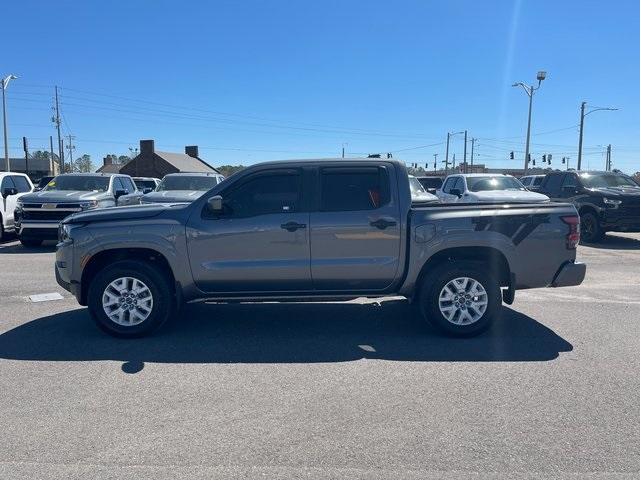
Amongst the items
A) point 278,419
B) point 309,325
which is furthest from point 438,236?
point 278,419

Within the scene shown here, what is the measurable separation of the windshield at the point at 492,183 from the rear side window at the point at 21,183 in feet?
40.3

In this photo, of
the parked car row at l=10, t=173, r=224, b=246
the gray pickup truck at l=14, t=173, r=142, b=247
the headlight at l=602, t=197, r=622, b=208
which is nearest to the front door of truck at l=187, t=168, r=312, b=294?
the parked car row at l=10, t=173, r=224, b=246

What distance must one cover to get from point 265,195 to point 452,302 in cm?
232

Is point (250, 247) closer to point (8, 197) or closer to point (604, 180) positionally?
point (8, 197)

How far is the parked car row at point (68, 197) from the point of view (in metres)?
12.8

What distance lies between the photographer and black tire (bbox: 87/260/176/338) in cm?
578

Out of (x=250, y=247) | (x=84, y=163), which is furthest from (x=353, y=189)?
(x=84, y=163)

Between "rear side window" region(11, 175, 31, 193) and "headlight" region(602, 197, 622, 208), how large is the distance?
15276 millimetres

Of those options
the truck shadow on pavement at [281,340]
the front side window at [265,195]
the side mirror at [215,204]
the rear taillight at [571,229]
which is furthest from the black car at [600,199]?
the side mirror at [215,204]

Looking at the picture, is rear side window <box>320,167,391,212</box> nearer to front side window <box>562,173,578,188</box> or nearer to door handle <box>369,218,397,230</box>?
door handle <box>369,218,397,230</box>

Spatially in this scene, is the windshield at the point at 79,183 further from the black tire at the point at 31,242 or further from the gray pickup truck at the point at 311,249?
the gray pickup truck at the point at 311,249

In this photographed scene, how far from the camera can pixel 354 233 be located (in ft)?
19.0

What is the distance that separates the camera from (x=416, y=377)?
4.77 meters

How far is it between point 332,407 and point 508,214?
3.01 meters
